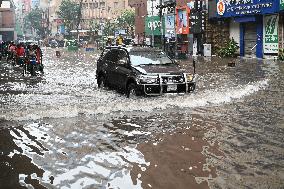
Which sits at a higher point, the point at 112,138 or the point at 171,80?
the point at 171,80

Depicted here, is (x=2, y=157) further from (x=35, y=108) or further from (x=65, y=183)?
(x=35, y=108)

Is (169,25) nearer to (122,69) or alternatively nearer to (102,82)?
(102,82)

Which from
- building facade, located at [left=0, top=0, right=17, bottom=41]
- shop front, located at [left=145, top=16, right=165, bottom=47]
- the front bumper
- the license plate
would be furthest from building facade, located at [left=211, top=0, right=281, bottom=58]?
building facade, located at [left=0, top=0, right=17, bottom=41]

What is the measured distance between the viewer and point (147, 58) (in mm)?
13633

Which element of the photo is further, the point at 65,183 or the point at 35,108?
the point at 35,108

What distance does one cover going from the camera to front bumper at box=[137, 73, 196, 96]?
12.3 meters

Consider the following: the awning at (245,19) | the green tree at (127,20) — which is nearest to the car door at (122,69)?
the awning at (245,19)

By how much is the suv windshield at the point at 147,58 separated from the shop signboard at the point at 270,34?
19.3 meters

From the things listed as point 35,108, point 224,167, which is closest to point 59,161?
point 224,167

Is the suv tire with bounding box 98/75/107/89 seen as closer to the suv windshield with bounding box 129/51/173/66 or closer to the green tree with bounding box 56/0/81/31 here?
the suv windshield with bounding box 129/51/173/66

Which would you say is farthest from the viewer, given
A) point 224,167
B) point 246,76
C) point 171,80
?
point 246,76

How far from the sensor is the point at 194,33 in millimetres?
42031

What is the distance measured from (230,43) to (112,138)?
29.1 metres

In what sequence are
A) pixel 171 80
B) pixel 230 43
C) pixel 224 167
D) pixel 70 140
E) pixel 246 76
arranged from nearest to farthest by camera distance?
pixel 224 167, pixel 70 140, pixel 171 80, pixel 246 76, pixel 230 43
